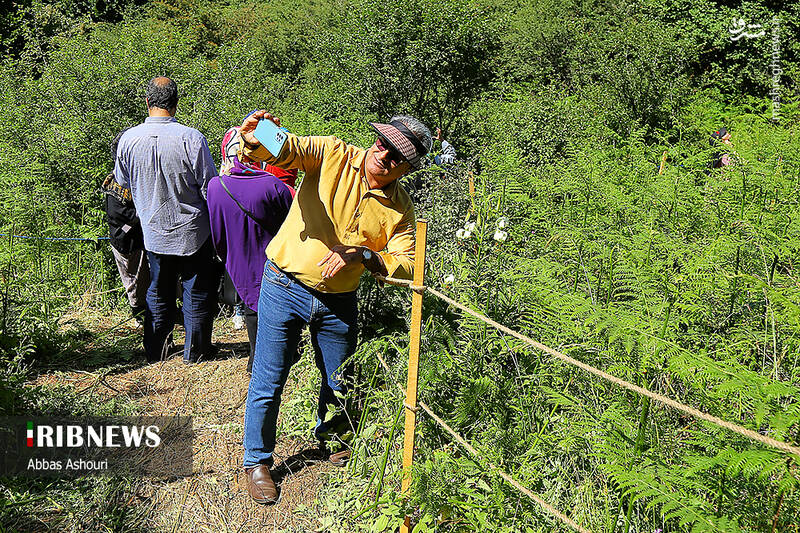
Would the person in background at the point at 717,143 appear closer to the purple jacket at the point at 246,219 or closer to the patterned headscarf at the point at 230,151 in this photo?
the purple jacket at the point at 246,219

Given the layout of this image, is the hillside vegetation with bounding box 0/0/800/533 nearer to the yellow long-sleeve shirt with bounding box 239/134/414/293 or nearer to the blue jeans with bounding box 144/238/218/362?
the yellow long-sleeve shirt with bounding box 239/134/414/293

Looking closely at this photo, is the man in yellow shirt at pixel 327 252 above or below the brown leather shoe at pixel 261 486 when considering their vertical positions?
above

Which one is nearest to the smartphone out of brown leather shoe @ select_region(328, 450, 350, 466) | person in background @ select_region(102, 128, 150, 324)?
brown leather shoe @ select_region(328, 450, 350, 466)

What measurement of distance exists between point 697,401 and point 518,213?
2.81m

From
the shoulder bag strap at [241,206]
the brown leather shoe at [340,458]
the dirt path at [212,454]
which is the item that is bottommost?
the dirt path at [212,454]

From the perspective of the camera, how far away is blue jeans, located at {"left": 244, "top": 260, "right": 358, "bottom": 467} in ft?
9.17

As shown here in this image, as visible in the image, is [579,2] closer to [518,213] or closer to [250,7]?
[250,7]

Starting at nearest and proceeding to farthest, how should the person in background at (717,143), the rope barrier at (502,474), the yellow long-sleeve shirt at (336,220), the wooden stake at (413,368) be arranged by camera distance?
the rope barrier at (502,474), the wooden stake at (413,368), the yellow long-sleeve shirt at (336,220), the person in background at (717,143)

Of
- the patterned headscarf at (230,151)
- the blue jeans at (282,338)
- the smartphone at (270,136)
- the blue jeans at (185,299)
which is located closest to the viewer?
the smartphone at (270,136)

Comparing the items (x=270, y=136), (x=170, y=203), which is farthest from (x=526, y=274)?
(x=170, y=203)

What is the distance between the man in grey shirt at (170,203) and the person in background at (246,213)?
1.46 ft

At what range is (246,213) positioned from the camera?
366 cm

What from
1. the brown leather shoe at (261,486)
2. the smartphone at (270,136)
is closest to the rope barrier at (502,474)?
the brown leather shoe at (261,486)

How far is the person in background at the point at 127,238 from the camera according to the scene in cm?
440
